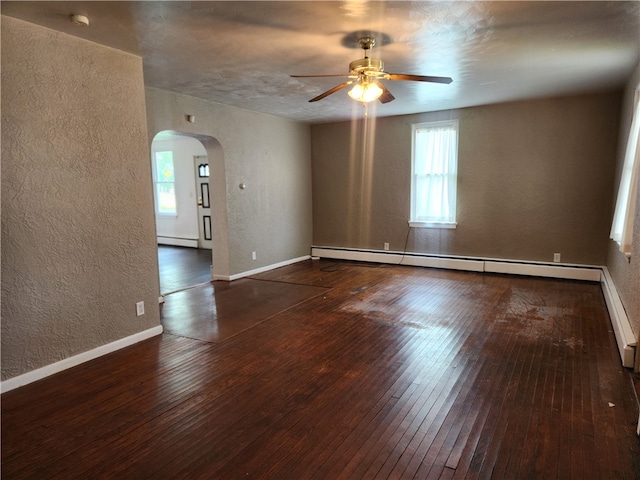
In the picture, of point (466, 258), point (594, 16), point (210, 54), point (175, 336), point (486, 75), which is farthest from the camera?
point (466, 258)

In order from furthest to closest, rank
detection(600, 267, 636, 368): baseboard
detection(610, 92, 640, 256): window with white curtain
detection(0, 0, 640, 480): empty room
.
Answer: detection(610, 92, 640, 256): window with white curtain, detection(600, 267, 636, 368): baseboard, detection(0, 0, 640, 480): empty room

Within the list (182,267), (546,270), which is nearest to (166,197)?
(182,267)

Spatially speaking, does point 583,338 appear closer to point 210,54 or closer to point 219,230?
point 210,54

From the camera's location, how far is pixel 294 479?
1855 millimetres

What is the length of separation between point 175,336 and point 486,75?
4218 millimetres

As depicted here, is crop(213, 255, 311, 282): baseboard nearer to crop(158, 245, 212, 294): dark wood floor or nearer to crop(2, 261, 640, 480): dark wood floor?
crop(158, 245, 212, 294): dark wood floor

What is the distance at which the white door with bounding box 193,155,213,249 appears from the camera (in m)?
8.55

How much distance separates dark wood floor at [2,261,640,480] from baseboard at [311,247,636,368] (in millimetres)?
155

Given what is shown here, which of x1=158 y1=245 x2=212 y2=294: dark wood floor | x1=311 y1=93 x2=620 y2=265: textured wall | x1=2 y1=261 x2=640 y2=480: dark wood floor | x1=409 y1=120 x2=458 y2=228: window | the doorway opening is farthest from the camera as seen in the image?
the doorway opening

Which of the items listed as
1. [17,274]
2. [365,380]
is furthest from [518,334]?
[17,274]

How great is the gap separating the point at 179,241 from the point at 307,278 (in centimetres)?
461

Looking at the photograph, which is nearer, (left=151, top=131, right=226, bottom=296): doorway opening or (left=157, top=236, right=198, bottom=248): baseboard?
(left=151, top=131, right=226, bottom=296): doorway opening

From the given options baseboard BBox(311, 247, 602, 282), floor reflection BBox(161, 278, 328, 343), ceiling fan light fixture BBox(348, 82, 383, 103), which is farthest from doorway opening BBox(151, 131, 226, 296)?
ceiling fan light fixture BBox(348, 82, 383, 103)

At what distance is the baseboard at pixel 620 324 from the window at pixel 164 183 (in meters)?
8.40
